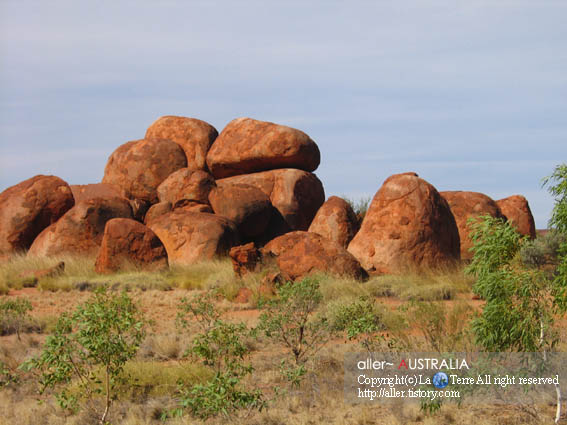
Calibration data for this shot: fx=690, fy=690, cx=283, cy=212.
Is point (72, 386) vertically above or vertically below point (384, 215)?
below

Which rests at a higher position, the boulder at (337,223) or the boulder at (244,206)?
the boulder at (244,206)

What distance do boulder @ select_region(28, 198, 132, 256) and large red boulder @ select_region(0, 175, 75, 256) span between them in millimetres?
1495

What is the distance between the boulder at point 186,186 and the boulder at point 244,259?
20.2ft

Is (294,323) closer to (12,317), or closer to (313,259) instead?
(12,317)

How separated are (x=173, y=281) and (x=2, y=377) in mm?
8135

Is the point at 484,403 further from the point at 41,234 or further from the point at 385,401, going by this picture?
the point at 41,234

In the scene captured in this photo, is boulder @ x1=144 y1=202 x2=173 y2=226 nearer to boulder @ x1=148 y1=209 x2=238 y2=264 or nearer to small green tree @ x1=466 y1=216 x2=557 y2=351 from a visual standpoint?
boulder @ x1=148 y1=209 x2=238 y2=264

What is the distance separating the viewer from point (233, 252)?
15805mm

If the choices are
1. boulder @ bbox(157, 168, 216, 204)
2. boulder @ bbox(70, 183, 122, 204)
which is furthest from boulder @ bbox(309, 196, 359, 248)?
boulder @ bbox(70, 183, 122, 204)

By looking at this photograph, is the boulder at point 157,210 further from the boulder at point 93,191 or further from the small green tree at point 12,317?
the small green tree at point 12,317

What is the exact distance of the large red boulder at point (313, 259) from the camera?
14703mm

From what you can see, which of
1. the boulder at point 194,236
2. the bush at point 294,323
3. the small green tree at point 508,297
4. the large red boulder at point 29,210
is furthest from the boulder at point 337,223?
the small green tree at point 508,297

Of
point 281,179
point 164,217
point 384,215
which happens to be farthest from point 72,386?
point 281,179

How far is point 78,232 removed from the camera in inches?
798
